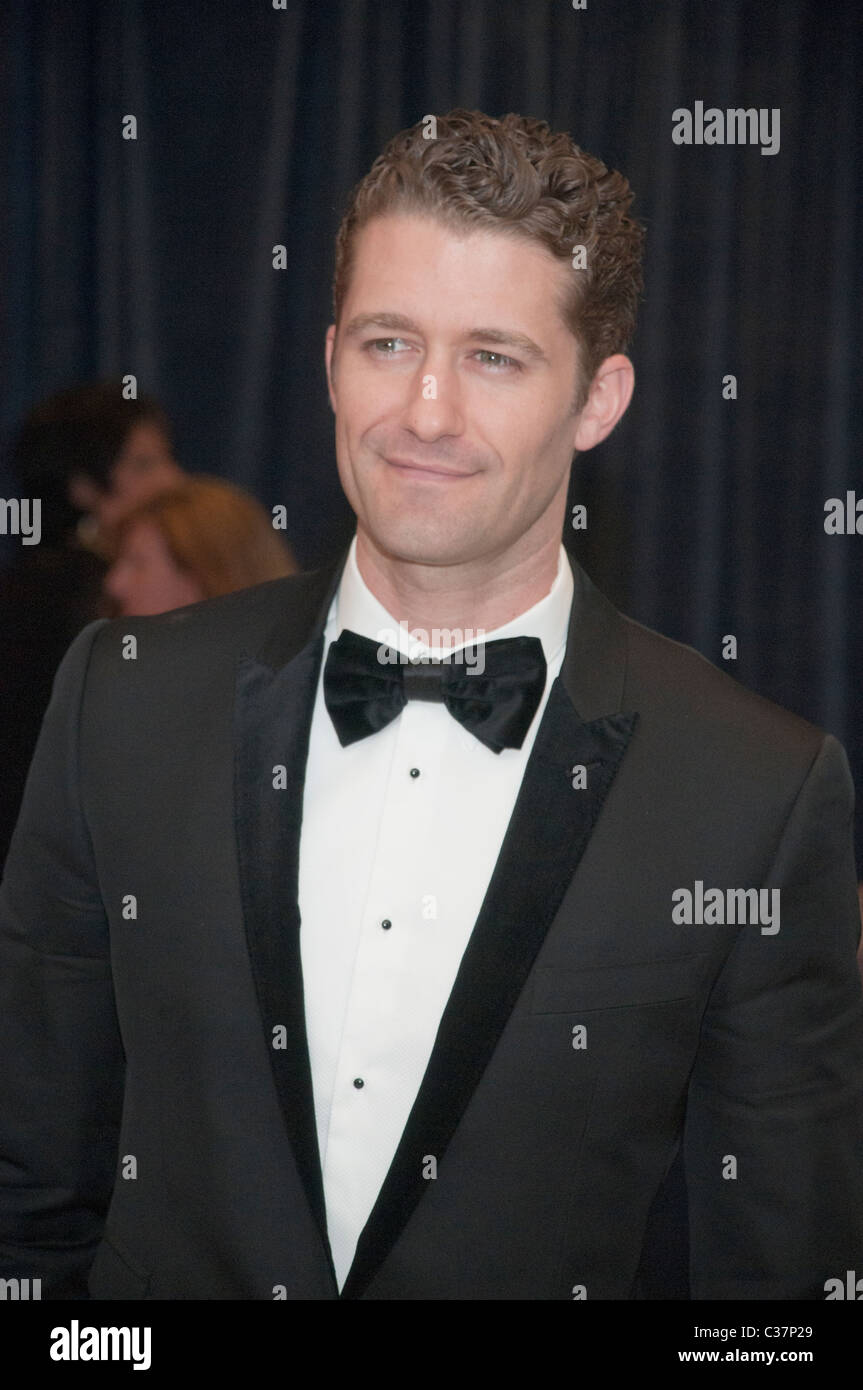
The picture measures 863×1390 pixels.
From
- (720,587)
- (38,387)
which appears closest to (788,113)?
(720,587)

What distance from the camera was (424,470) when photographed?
1.58 meters

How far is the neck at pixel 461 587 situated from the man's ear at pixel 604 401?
0.44 ft

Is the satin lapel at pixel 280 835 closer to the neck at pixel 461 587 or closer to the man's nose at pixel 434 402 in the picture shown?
the neck at pixel 461 587

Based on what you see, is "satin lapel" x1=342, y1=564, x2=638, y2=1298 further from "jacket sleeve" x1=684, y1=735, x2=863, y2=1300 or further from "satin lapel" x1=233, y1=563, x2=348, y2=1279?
"jacket sleeve" x1=684, y1=735, x2=863, y2=1300

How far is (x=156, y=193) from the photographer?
3.40 meters

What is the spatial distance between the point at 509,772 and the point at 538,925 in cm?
22

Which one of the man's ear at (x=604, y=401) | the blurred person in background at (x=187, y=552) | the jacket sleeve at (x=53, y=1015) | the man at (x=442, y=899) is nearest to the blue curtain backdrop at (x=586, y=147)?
the blurred person in background at (x=187, y=552)

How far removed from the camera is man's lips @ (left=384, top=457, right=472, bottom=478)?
62.2 inches

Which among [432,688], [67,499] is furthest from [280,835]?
[67,499]

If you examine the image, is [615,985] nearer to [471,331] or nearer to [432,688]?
[432,688]

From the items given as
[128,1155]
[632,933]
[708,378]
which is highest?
[708,378]

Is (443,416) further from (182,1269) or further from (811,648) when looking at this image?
(811,648)

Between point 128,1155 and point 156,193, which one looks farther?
point 156,193

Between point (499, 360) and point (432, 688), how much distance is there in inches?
15.5
